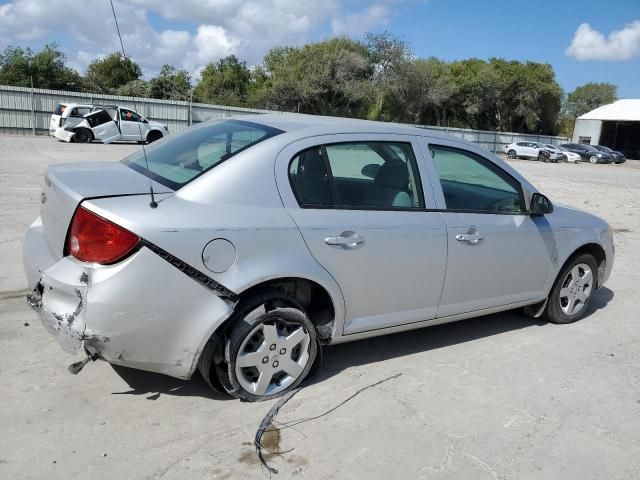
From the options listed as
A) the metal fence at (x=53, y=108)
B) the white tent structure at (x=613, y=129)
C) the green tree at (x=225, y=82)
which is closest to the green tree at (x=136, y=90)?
the green tree at (x=225, y=82)

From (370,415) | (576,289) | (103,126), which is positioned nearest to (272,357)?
(370,415)

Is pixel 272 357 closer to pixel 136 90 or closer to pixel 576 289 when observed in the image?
pixel 576 289

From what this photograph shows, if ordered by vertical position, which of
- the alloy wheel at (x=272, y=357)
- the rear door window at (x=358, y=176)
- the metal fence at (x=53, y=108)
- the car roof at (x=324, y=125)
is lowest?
the alloy wheel at (x=272, y=357)

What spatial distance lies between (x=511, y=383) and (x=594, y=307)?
233 cm

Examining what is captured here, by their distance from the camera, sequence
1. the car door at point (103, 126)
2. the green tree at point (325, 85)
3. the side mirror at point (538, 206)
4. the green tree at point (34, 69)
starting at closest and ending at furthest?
the side mirror at point (538, 206) → the car door at point (103, 126) → the green tree at point (34, 69) → the green tree at point (325, 85)

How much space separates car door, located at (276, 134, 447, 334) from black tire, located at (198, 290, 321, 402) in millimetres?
328

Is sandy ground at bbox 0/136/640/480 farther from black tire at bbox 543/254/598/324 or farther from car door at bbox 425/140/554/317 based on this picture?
car door at bbox 425/140/554/317

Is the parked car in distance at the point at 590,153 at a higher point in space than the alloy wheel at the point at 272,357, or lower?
higher

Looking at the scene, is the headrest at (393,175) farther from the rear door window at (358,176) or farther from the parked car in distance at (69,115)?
the parked car in distance at (69,115)

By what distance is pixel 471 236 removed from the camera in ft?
13.1

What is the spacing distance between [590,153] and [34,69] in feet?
129

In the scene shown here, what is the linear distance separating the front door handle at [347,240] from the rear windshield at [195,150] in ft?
2.37

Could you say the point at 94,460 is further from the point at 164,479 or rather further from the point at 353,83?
the point at 353,83

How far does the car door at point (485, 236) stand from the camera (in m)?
3.98
